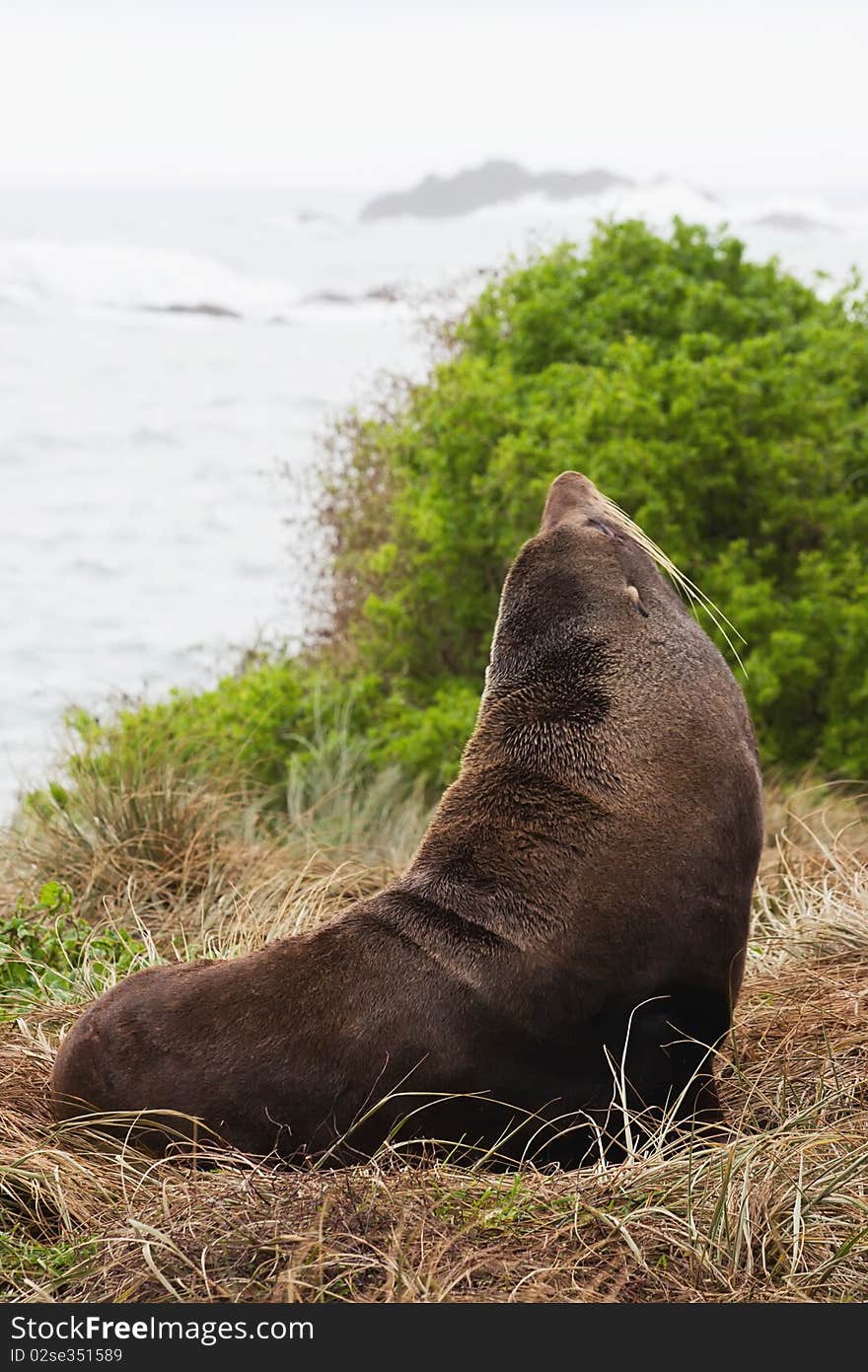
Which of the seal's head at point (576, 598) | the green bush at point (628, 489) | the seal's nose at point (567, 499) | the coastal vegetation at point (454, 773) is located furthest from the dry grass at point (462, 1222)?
the green bush at point (628, 489)

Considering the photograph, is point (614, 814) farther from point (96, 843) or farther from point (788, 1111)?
point (96, 843)

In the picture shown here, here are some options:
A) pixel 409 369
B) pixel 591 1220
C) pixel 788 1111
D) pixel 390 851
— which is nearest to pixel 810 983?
pixel 788 1111

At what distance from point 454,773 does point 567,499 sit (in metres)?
4.78

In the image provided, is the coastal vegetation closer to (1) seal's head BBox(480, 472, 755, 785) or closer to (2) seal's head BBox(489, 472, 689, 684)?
(1) seal's head BBox(480, 472, 755, 785)

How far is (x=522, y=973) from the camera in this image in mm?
3174

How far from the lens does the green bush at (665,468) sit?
846cm

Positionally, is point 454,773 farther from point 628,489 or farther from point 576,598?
point 576,598

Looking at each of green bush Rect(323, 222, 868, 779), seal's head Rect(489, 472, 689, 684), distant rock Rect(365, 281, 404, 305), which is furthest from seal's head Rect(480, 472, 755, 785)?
distant rock Rect(365, 281, 404, 305)

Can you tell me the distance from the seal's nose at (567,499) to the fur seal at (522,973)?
40 cm

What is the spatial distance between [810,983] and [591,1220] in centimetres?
174

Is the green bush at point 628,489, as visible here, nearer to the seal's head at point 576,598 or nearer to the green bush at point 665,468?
the green bush at point 665,468

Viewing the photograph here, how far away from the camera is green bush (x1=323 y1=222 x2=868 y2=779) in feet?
27.8

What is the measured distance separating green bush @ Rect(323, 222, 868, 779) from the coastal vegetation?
0.02 m
